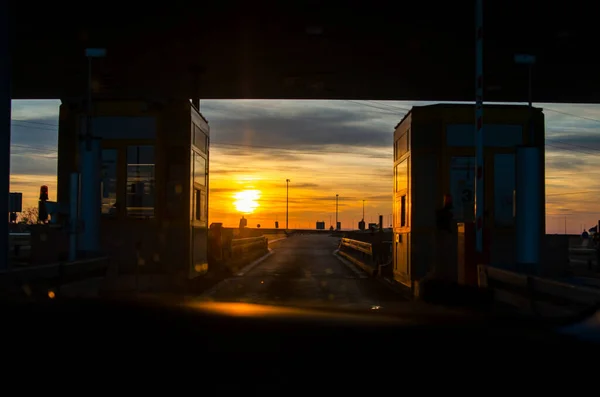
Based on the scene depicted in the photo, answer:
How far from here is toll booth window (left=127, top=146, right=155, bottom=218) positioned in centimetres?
1521

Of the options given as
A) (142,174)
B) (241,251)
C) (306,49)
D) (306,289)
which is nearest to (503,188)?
(306,289)

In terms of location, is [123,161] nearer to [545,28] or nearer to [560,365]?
[545,28]

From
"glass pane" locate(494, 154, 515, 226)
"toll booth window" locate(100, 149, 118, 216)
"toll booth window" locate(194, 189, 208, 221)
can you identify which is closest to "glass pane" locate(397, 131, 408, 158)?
"glass pane" locate(494, 154, 515, 226)

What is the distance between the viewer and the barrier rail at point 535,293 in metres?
6.82

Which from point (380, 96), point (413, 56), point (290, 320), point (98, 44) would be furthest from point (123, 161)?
point (290, 320)

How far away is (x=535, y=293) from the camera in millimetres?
8359

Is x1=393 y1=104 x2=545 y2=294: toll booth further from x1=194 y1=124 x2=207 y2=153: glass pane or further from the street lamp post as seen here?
x1=194 y1=124 x2=207 y2=153: glass pane

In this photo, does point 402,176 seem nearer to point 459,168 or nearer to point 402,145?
point 402,145

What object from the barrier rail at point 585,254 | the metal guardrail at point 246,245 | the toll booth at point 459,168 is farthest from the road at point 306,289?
the barrier rail at point 585,254

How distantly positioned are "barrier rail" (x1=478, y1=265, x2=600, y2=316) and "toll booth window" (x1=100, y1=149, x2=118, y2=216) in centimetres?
859

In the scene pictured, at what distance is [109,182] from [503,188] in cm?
883

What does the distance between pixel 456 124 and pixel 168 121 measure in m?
6.43

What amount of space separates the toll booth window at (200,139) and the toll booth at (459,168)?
16.6ft

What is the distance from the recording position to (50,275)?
24.3ft
